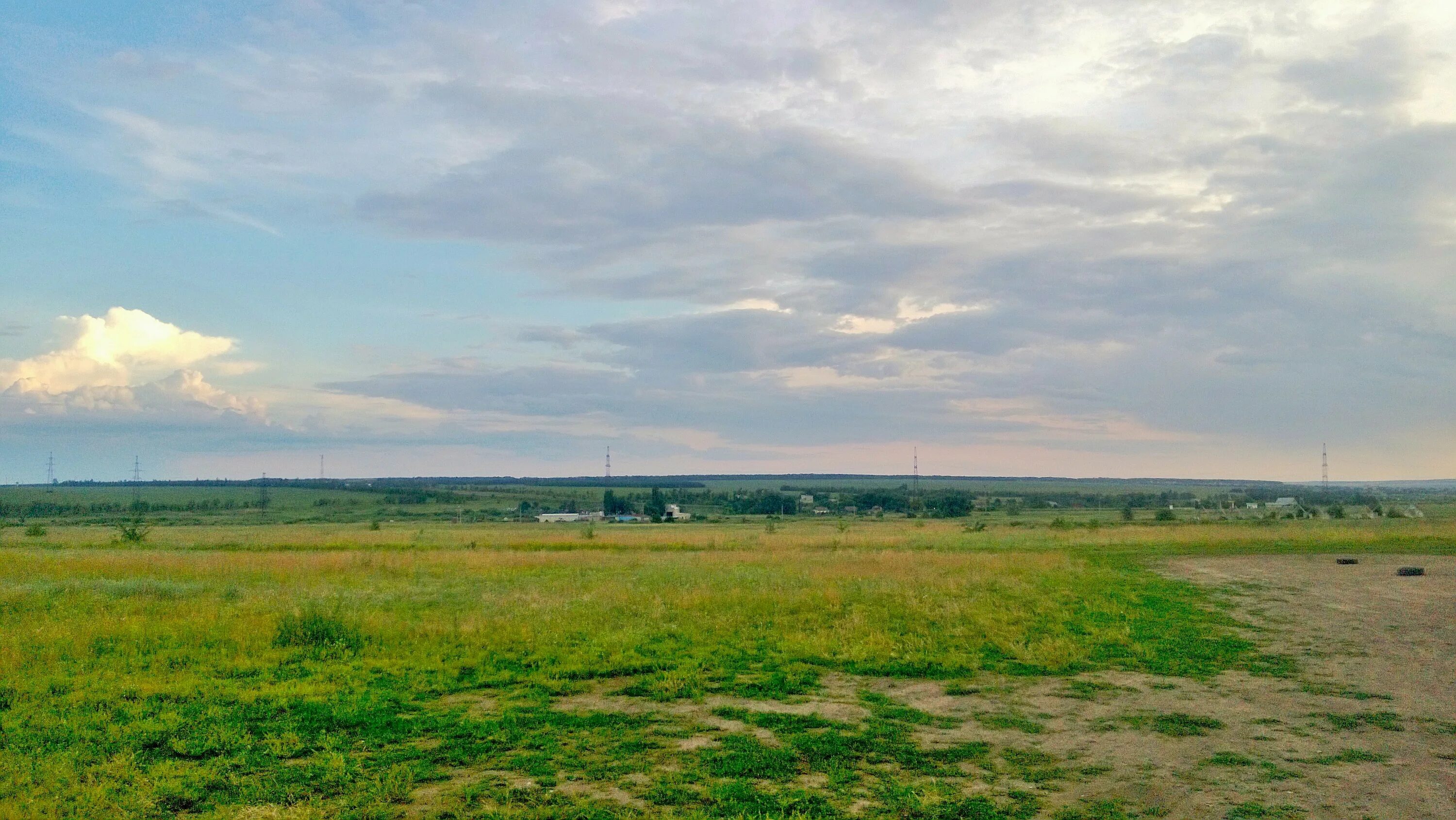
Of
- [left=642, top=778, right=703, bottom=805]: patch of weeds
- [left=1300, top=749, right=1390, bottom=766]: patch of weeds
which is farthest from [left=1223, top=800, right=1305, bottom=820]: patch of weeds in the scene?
[left=642, top=778, right=703, bottom=805]: patch of weeds

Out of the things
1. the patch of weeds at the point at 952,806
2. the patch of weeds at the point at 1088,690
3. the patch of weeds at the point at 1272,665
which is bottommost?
the patch of weeds at the point at 1272,665

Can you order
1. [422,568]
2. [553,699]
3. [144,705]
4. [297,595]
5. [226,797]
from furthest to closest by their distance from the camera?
1. [422,568]
2. [297,595]
3. [553,699]
4. [144,705]
5. [226,797]

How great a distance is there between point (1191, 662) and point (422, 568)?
76.6ft

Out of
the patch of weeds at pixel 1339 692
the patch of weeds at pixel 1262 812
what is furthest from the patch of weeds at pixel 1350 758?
the patch of weeds at pixel 1339 692

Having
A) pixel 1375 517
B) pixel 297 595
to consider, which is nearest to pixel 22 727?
pixel 297 595

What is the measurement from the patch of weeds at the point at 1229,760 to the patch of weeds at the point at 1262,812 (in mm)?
1178

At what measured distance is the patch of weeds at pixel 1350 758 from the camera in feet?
27.4

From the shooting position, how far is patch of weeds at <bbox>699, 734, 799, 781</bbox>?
7992mm

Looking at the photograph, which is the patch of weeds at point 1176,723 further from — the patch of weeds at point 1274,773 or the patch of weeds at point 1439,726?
the patch of weeds at point 1439,726

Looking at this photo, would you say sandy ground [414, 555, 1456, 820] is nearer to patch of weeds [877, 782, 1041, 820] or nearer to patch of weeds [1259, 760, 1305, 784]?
patch of weeds [1259, 760, 1305, 784]

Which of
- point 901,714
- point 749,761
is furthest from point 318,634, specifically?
point 901,714

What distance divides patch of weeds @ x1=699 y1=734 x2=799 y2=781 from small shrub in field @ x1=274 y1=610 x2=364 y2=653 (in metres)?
7.90

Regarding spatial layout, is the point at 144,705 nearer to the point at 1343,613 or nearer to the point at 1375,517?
the point at 1343,613

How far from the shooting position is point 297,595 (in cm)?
2081
